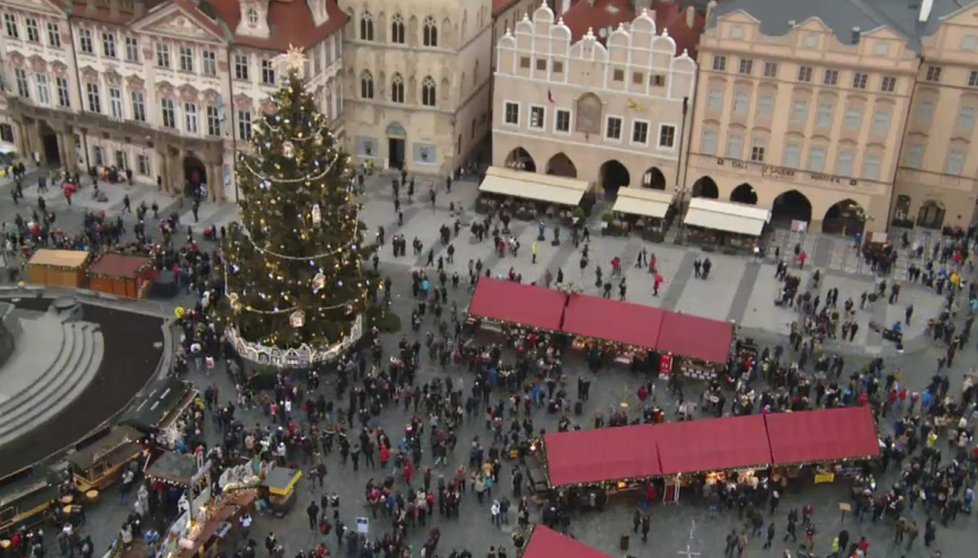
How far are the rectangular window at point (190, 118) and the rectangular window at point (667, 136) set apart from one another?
89.6ft

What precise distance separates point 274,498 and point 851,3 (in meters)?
41.8

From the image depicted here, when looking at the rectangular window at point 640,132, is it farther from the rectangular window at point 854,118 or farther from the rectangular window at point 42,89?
the rectangular window at point 42,89

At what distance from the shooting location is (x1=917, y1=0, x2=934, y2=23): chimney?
2464 inches

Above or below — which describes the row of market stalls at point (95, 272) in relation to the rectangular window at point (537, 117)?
below

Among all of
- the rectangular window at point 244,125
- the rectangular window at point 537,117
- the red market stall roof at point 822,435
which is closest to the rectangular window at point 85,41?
the rectangular window at point 244,125

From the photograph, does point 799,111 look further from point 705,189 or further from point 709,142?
point 705,189

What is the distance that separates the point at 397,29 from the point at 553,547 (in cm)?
4037

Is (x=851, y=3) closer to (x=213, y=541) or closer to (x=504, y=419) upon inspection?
(x=504, y=419)

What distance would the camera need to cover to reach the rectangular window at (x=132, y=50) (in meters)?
65.3

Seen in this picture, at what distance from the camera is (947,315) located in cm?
5544

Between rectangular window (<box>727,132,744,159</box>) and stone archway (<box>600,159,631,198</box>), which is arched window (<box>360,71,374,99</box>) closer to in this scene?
stone archway (<box>600,159,631,198</box>)

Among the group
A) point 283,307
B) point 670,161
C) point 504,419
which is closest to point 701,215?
point 670,161

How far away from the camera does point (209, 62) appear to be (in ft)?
211

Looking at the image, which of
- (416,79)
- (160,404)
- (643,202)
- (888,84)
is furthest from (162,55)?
(888,84)
